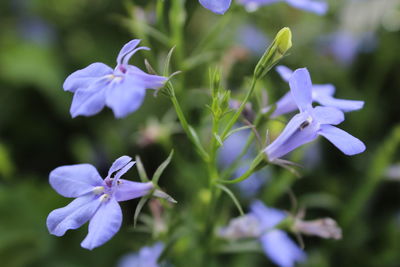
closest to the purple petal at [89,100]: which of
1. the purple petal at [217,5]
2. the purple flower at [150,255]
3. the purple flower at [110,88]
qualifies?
the purple flower at [110,88]

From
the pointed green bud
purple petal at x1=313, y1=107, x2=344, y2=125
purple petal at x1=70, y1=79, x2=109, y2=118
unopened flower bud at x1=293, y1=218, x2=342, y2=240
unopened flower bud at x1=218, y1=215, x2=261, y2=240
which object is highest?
the pointed green bud

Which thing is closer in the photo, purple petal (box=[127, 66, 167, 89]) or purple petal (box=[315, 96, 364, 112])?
purple petal (box=[127, 66, 167, 89])

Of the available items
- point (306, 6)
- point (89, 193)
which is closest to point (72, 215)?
point (89, 193)

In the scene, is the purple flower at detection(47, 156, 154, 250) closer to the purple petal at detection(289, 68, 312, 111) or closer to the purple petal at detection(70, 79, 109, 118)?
the purple petal at detection(70, 79, 109, 118)

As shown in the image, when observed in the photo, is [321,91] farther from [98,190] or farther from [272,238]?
[98,190]

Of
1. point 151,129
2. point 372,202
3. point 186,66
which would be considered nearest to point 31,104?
point 151,129

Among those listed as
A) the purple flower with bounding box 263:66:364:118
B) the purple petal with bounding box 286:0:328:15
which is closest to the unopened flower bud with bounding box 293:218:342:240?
the purple flower with bounding box 263:66:364:118

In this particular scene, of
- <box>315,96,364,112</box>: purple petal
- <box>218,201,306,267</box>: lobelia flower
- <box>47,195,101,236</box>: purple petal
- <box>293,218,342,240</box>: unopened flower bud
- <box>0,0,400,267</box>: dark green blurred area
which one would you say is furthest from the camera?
<box>0,0,400,267</box>: dark green blurred area
